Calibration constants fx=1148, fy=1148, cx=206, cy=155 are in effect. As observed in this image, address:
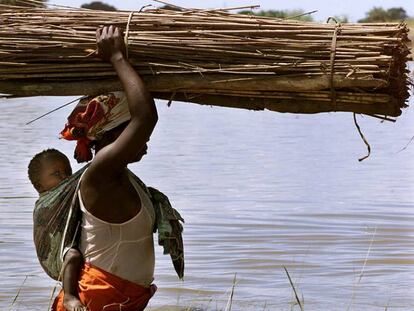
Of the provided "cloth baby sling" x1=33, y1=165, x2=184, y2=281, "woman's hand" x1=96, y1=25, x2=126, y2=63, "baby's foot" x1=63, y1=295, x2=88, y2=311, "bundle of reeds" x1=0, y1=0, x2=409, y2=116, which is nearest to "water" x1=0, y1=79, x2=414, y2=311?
"cloth baby sling" x1=33, y1=165, x2=184, y2=281

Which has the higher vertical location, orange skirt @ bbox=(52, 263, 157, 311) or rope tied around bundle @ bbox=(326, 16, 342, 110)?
rope tied around bundle @ bbox=(326, 16, 342, 110)

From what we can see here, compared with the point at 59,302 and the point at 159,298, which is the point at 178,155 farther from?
the point at 59,302

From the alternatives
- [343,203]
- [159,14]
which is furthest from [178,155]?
[159,14]

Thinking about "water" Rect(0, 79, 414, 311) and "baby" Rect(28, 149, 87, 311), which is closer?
"baby" Rect(28, 149, 87, 311)

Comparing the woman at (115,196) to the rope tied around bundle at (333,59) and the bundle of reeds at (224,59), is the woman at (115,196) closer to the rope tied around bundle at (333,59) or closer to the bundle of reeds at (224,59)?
the bundle of reeds at (224,59)

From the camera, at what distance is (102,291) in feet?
11.6

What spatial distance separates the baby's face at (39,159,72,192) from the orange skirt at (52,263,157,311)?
0.97 feet

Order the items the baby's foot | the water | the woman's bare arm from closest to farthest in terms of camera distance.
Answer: the woman's bare arm → the baby's foot → the water

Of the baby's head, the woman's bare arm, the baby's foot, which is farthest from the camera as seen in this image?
the baby's head

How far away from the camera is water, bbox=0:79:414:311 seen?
634 cm

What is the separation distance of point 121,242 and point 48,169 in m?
0.35

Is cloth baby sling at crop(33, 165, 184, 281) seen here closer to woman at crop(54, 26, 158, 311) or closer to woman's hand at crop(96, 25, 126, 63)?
woman at crop(54, 26, 158, 311)

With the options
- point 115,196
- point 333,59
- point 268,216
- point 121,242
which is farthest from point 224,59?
point 268,216

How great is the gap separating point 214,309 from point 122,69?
8.74ft
